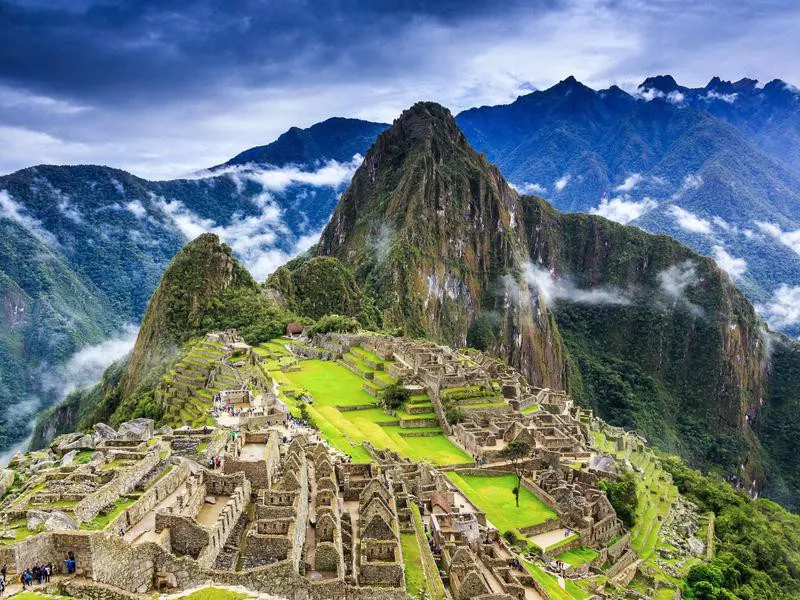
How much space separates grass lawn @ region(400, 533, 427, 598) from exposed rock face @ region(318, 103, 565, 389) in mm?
113372

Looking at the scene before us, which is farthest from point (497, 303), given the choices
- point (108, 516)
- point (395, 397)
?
point (108, 516)

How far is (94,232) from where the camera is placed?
17662 centimetres

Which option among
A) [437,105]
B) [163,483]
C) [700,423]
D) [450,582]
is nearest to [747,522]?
[450,582]

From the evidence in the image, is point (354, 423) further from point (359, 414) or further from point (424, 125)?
point (424, 125)

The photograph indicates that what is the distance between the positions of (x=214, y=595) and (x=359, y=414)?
37.0 metres

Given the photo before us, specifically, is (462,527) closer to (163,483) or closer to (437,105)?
(163,483)

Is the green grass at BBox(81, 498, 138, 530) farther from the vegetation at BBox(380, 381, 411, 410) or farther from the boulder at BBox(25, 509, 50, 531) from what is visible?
the vegetation at BBox(380, 381, 411, 410)

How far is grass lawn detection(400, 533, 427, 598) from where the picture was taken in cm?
2103

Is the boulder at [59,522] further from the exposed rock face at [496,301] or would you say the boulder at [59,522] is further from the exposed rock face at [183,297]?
the exposed rock face at [496,301]

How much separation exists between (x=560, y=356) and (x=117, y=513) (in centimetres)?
17143

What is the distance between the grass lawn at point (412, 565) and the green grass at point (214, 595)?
5.80 metres

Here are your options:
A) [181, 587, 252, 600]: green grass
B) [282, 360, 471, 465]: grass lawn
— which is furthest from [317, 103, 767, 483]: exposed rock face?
[181, 587, 252, 600]: green grass

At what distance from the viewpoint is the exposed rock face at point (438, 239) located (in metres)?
152

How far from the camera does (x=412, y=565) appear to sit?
22828mm
